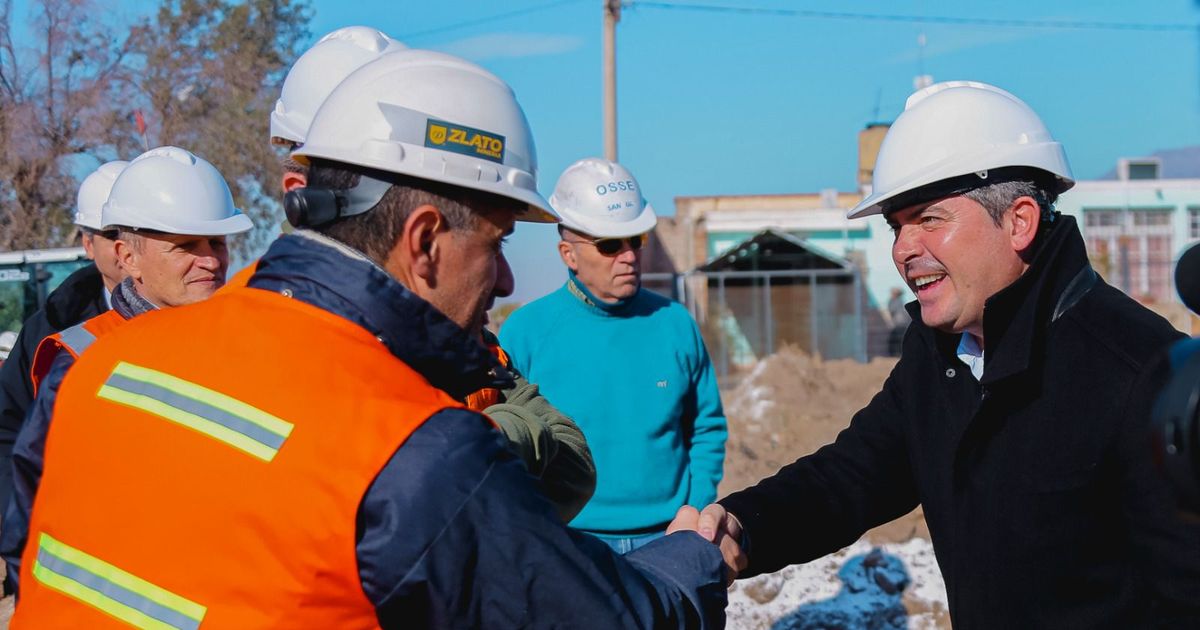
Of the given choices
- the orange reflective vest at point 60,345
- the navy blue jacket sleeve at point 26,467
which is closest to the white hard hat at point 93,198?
the orange reflective vest at point 60,345

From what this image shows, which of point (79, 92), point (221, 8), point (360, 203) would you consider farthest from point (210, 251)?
point (221, 8)

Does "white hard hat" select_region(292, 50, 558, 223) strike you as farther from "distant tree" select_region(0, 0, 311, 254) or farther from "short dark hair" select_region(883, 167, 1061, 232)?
"distant tree" select_region(0, 0, 311, 254)

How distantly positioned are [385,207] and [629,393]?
2.96 metres

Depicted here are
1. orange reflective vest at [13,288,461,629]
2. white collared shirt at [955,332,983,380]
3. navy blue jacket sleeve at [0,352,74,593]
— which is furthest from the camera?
white collared shirt at [955,332,983,380]

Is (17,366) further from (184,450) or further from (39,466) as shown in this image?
(184,450)

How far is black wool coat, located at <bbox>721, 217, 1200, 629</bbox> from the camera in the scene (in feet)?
7.73

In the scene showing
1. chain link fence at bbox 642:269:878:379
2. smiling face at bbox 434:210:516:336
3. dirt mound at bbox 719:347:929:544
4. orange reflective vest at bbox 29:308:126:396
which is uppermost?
smiling face at bbox 434:210:516:336

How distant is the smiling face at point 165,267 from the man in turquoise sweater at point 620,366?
1.40 metres

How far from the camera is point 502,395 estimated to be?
2865 mm

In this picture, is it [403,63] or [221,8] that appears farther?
[221,8]

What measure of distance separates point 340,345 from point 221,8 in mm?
21518

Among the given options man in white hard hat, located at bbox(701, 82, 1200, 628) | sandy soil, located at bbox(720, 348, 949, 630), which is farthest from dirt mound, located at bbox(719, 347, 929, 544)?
man in white hard hat, located at bbox(701, 82, 1200, 628)

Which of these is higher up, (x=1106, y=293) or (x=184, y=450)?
(x=1106, y=293)

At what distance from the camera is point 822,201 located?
108ft
